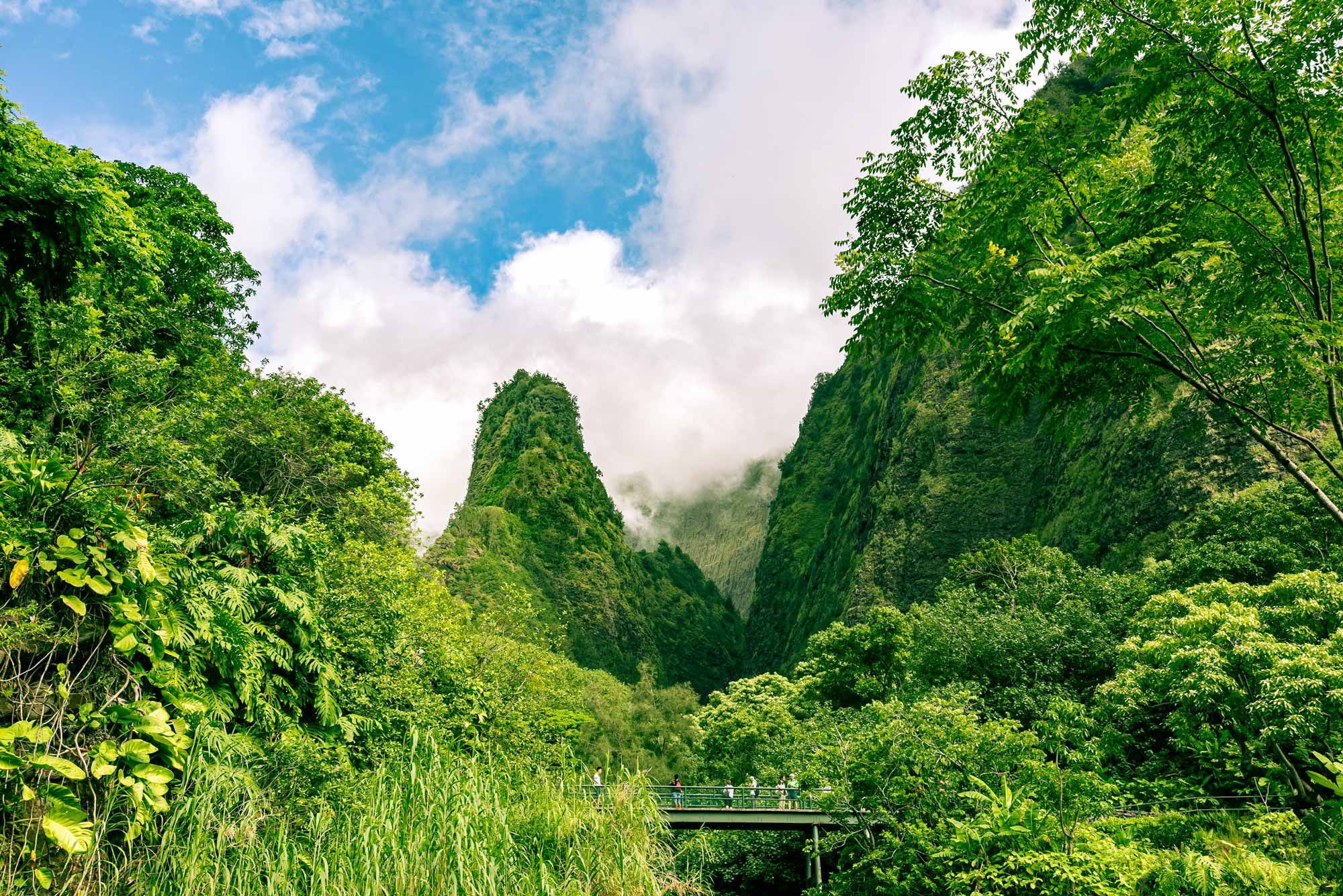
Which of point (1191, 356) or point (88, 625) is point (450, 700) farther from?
point (1191, 356)

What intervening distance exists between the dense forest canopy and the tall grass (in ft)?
0.13

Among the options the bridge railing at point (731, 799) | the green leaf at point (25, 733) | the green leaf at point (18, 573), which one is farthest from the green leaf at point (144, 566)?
the bridge railing at point (731, 799)

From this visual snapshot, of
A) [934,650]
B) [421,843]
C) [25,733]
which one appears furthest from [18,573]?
[934,650]

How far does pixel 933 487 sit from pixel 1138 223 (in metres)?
56.4

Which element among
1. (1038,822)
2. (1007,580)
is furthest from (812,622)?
(1038,822)

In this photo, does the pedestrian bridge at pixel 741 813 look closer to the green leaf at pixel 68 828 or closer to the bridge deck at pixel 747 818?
the bridge deck at pixel 747 818

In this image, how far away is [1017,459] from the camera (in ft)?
184

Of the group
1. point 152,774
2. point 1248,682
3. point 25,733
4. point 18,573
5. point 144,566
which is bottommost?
point 152,774

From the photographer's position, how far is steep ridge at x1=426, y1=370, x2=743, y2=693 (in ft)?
234

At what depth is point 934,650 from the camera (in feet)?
92.2

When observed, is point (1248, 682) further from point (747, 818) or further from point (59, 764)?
point (59, 764)

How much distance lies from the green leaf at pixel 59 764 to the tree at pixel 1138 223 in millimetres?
6778

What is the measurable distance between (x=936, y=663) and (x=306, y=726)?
937 inches

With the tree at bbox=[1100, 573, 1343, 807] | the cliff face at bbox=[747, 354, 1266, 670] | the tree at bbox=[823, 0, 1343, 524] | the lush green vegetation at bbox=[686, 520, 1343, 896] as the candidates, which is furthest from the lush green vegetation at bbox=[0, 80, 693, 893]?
the tree at bbox=[1100, 573, 1343, 807]
